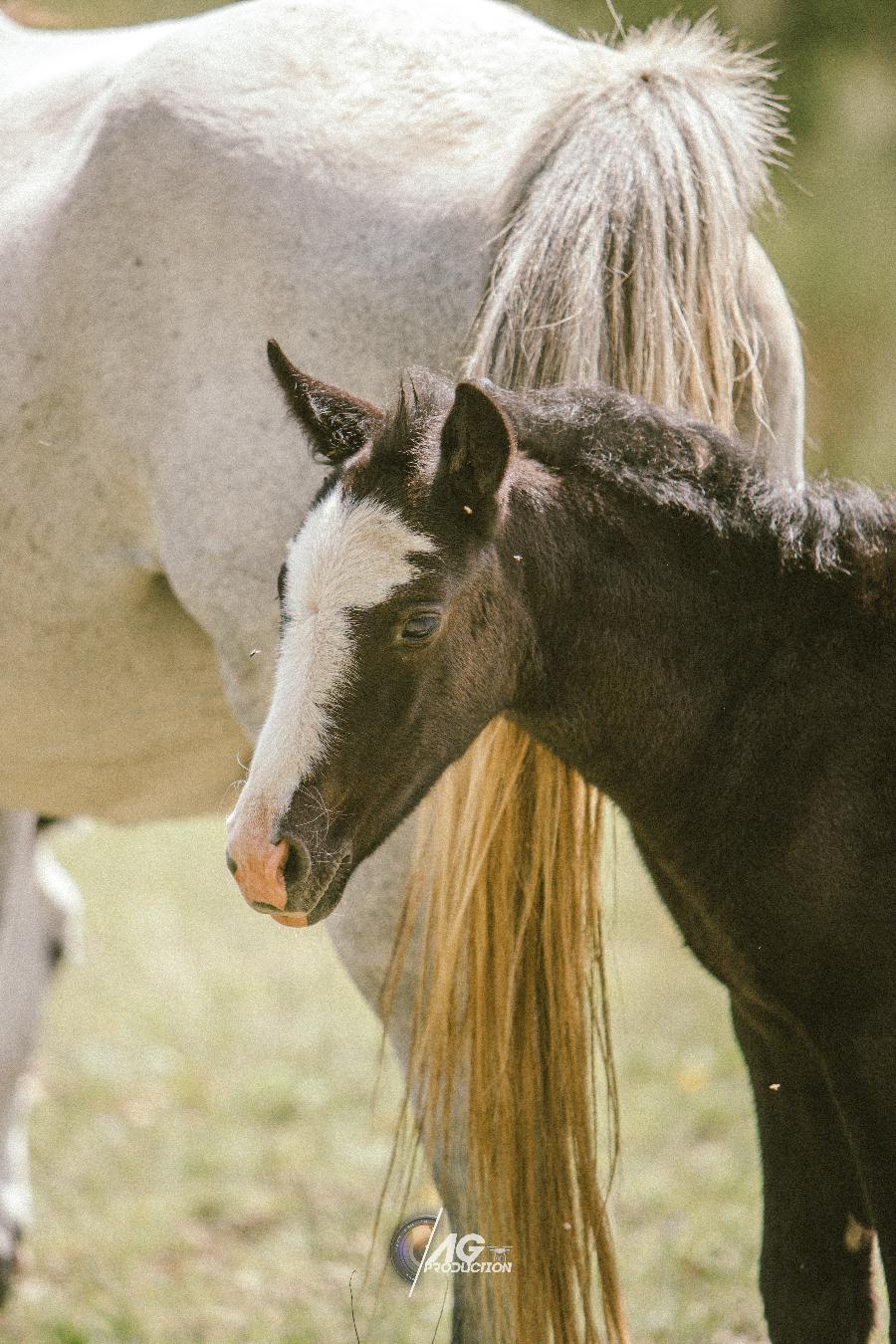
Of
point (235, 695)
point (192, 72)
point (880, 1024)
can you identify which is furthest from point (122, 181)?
point (880, 1024)

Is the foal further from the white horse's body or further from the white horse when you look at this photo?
the white horse's body

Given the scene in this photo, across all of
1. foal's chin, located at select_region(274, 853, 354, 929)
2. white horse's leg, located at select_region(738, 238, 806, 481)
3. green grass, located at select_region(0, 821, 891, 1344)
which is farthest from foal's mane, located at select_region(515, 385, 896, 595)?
green grass, located at select_region(0, 821, 891, 1344)

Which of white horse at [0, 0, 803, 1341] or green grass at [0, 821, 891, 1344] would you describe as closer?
white horse at [0, 0, 803, 1341]

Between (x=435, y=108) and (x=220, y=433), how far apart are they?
2.26 feet

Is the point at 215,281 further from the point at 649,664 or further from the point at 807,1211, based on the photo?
the point at 807,1211

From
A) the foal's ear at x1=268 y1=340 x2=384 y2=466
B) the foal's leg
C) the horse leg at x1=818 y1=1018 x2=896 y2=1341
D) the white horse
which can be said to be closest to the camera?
the horse leg at x1=818 y1=1018 x2=896 y2=1341

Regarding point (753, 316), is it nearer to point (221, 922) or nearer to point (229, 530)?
point (229, 530)

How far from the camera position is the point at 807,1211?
2.35 m

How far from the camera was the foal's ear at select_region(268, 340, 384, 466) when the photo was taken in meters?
2.09

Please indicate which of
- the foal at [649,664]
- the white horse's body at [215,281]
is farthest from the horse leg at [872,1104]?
the white horse's body at [215,281]

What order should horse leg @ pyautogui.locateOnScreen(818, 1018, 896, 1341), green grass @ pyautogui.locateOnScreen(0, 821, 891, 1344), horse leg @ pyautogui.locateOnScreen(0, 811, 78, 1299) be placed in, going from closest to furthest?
horse leg @ pyautogui.locateOnScreen(818, 1018, 896, 1341) < green grass @ pyautogui.locateOnScreen(0, 821, 891, 1344) < horse leg @ pyautogui.locateOnScreen(0, 811, 78, 1299)

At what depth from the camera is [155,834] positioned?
9.56 metres

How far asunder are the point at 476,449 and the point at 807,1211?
1315 mm

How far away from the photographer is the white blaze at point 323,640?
192 cm
